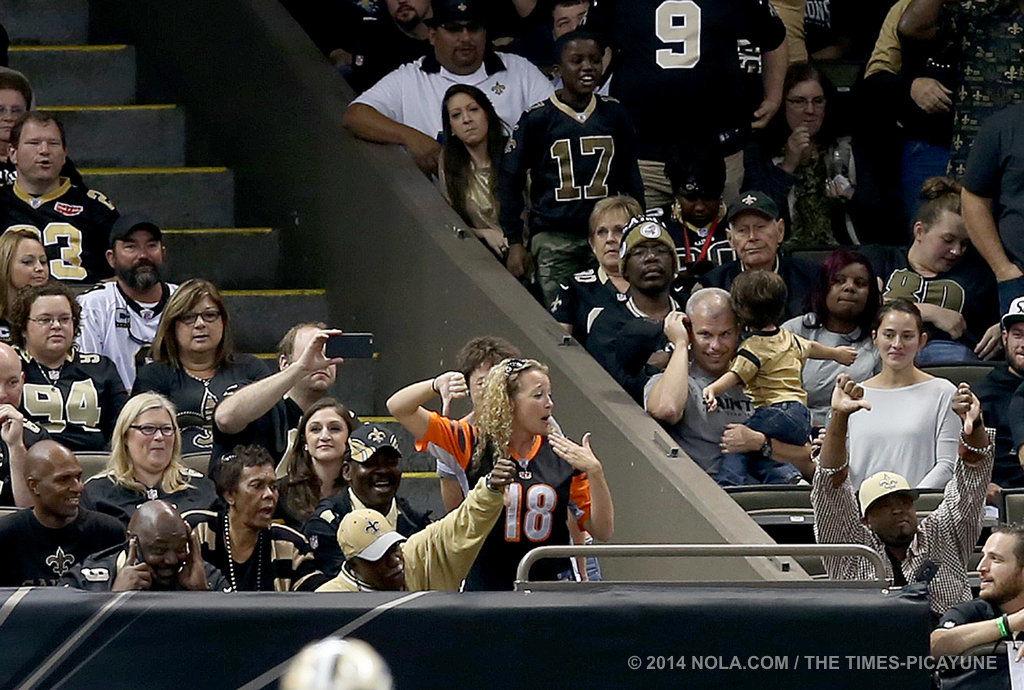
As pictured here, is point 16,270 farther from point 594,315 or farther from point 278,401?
point 594,315

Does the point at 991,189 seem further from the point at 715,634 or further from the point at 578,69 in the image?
the point at 715,634

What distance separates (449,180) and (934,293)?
7.25ft

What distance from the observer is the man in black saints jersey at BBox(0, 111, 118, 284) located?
9414 mm

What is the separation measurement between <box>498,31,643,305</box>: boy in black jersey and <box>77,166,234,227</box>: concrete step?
1770mm

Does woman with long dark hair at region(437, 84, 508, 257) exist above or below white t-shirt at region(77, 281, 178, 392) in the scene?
above

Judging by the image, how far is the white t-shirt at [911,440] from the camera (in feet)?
27.5

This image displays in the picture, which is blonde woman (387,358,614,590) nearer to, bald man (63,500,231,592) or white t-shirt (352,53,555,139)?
bald man (63,500,231,592)

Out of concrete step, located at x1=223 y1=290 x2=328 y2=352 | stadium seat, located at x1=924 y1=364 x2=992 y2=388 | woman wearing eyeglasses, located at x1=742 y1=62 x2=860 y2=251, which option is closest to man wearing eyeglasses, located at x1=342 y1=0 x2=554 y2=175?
concrete step, located at x1=223 y1=290 x2=328 y2=352

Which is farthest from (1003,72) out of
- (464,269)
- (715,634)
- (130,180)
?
(715,634)

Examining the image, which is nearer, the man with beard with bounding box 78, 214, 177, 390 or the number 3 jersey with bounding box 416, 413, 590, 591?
the number 3 jersey with bounding box 416, 413, 590, 591

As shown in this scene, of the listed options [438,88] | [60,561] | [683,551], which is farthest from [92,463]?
[438,88]

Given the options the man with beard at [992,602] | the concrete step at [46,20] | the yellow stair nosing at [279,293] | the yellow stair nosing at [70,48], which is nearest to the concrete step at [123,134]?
the yellow stair nosing at [70,48]

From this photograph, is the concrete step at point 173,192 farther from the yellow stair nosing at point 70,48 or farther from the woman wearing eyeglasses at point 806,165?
the woman wearing eyeglasses at point 806,165

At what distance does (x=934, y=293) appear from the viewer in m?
9.74
